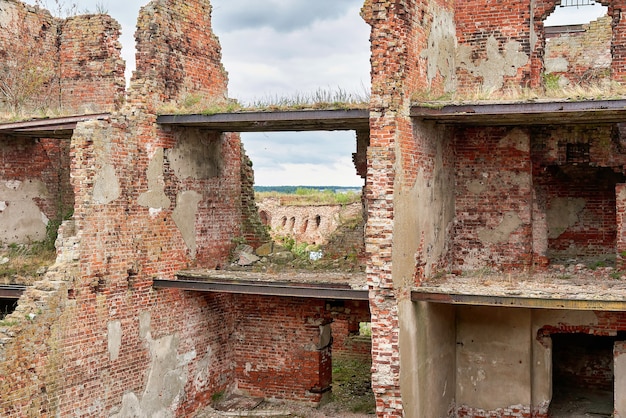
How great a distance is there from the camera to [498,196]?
1162 cm

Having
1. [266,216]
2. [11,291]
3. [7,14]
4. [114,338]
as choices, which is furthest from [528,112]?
[266,216]

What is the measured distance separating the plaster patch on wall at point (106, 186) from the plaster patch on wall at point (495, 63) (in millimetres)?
5989

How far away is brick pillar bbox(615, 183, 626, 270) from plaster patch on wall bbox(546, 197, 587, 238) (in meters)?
1.51

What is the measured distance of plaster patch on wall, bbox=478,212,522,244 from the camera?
1155 centimetres

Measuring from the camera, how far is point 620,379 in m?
10.8

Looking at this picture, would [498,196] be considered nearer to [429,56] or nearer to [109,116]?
[429,56]

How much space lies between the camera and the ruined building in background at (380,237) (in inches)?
379

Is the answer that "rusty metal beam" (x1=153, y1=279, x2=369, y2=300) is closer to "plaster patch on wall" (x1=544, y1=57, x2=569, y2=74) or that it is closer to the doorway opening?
the doorway opening

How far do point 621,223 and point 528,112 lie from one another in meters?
2.82

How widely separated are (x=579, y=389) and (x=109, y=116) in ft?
31.0

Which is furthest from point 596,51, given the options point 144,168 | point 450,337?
point 144,168

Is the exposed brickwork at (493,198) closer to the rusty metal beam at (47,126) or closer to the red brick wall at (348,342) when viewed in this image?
the red brick wall at (348,342)

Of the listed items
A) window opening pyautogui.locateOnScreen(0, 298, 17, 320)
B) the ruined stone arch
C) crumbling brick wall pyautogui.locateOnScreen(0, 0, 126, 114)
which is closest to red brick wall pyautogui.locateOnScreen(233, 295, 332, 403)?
window opening pyautogui.locateOnScreen(0, 298, 17, 320)

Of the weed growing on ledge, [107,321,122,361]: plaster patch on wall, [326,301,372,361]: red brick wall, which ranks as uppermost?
the weed growing on ledge
